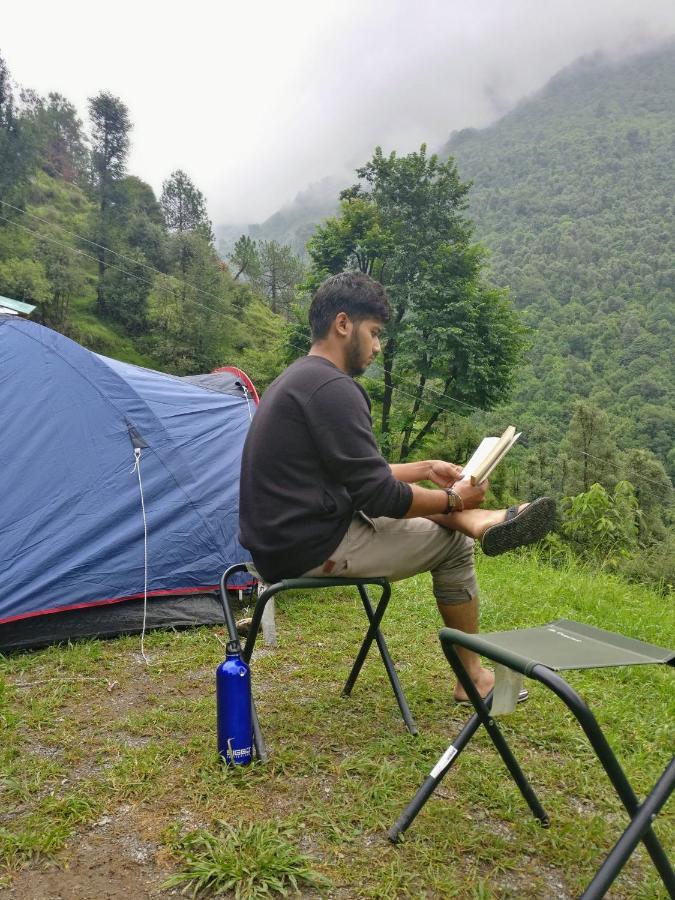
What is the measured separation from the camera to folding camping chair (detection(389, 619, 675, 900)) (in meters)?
1.22

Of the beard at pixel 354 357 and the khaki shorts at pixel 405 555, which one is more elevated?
the beard at pixel 354 357

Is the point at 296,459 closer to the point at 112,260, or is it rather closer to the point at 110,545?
the point at 110,545

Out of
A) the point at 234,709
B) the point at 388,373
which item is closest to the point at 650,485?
the point at 388,373

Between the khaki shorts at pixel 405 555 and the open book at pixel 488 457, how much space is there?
0.83ft

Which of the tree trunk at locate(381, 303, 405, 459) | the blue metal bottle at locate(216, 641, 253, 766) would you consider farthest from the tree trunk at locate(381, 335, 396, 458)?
the blue metal bottle at locate(216, 641, 253, 766)

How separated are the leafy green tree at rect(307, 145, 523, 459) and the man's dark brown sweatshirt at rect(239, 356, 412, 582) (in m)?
15.6

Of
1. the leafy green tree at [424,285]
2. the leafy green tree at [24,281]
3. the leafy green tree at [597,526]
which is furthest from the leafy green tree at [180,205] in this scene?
the leafy green tree at [597,526]

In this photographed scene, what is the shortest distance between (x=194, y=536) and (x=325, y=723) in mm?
1700

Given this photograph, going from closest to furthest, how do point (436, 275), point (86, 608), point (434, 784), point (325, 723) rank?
point (434, 784), point (325, 723), point (86, 608), point (436, 275)

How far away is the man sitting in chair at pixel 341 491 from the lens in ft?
7.00

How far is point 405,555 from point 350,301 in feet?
3.28

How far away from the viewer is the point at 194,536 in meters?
3.86

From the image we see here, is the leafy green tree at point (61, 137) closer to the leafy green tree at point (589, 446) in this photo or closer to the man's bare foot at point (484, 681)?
the leafy green tree at point (589, 446)

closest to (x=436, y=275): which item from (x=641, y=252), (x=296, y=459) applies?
(x=296, y=459)
